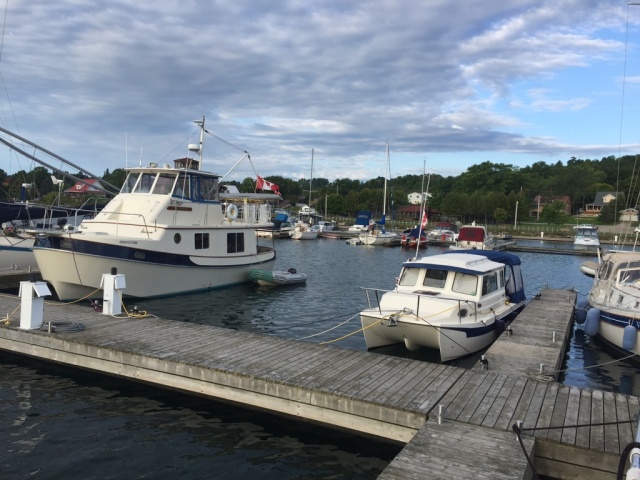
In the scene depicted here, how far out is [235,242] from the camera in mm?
23469

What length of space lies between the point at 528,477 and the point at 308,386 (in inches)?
138

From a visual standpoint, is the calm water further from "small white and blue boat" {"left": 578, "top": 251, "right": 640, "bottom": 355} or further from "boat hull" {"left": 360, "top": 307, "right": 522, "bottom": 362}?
"small white and blue boat" {"left": 578, "top": 251, "right": 640, "bottom": 355}

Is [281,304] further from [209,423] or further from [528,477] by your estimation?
[528,477]

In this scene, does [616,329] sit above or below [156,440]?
above

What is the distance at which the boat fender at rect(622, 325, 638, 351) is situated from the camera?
13.1 meters

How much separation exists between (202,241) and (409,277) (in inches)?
414

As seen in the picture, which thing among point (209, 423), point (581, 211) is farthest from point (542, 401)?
point (581, 211)

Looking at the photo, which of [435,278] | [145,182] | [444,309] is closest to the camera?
[444,309]

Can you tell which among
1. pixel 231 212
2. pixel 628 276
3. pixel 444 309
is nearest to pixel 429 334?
pixel 444 309

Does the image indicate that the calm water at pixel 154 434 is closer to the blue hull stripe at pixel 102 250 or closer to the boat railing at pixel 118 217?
the blue hull stripe at pixel 102 250

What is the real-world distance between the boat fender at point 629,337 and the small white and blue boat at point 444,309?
2.96 m

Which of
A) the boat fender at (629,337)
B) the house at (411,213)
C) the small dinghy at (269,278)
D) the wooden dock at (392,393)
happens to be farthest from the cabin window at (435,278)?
the house at (411,213)

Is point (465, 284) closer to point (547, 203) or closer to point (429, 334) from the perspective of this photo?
point (429, 334)

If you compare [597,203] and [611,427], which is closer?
[611,427]
